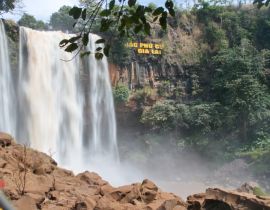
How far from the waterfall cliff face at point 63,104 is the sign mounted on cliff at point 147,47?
2.60 meters

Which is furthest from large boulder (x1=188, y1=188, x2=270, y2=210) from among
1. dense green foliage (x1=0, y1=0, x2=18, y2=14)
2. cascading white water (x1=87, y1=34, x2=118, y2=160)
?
dense green foliage (x1=0, y1=0, x2=18, y2=14)

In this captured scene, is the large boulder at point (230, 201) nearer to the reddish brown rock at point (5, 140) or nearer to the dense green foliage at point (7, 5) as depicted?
the reddish brown rock at point (5, 140)

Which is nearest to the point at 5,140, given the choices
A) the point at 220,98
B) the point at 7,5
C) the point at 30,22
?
the point at 7,5

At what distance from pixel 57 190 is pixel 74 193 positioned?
459 mm

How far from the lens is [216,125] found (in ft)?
98.3

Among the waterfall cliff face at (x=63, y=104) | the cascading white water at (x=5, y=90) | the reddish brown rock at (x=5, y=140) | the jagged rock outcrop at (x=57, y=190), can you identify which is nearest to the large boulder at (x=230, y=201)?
the jagged rock outcrop at (x=57, y=190)

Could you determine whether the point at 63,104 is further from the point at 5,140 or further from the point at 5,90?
the point at 5,140

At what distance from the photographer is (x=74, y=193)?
12.1 metres

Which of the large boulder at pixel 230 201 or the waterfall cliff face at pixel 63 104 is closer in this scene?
the large boulder at pixel 230 201

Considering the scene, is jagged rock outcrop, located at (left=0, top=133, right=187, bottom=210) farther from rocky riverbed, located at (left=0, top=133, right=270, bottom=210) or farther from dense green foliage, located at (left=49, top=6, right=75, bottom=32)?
dense green foliage, located at (left=49, top=6, right=75, bottom=32)

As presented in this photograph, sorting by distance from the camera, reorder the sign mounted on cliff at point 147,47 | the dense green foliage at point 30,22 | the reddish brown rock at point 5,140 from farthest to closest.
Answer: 1. the dense green foliage at point 30,22
2. the sign mounted on cliff at point 147,47
3. the reddish brown rock at point 5,140

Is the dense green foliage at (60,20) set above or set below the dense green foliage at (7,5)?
above

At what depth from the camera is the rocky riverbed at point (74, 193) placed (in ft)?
33.6

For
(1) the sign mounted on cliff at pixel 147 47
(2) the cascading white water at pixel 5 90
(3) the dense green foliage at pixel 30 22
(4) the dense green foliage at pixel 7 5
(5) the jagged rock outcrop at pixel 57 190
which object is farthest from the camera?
(3) the dense green foliage at pixel 30 22
